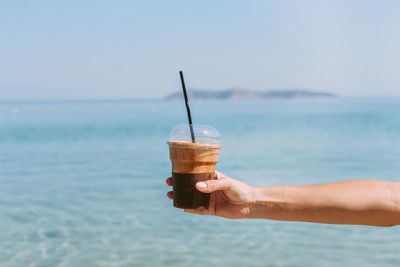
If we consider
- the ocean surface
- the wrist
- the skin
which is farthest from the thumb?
the ocean surface

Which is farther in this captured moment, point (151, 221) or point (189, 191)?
point (151, 221)

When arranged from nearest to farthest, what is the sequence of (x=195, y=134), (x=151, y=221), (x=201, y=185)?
(x=201, y=185), (x=195, y=134), (x=151, y=221)

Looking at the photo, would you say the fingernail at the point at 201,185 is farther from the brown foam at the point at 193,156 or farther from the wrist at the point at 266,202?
the wrist at the point at 266,202

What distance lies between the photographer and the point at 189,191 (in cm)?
230

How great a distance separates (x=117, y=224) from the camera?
30.8 feet

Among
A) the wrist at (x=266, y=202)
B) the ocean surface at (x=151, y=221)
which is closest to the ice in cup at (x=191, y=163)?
the wrist at (x=266, y=202)

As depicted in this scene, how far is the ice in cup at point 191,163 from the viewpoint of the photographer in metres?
2.28

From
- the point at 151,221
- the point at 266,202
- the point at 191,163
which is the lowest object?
the point at 151,221

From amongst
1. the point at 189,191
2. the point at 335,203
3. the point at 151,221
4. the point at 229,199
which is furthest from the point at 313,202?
the point at 151,221

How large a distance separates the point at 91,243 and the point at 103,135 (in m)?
22.6

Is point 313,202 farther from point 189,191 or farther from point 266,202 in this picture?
point 189,191

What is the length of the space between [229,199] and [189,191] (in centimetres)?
17

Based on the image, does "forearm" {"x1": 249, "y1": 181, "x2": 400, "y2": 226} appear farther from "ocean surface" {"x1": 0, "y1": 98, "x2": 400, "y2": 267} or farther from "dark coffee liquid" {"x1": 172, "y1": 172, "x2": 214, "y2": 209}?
"ocean surface" {"x1": 0, "y1": 98, "x2": 400, "y2": 267}

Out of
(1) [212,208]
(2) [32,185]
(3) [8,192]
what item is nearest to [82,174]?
(2) [32,185]
